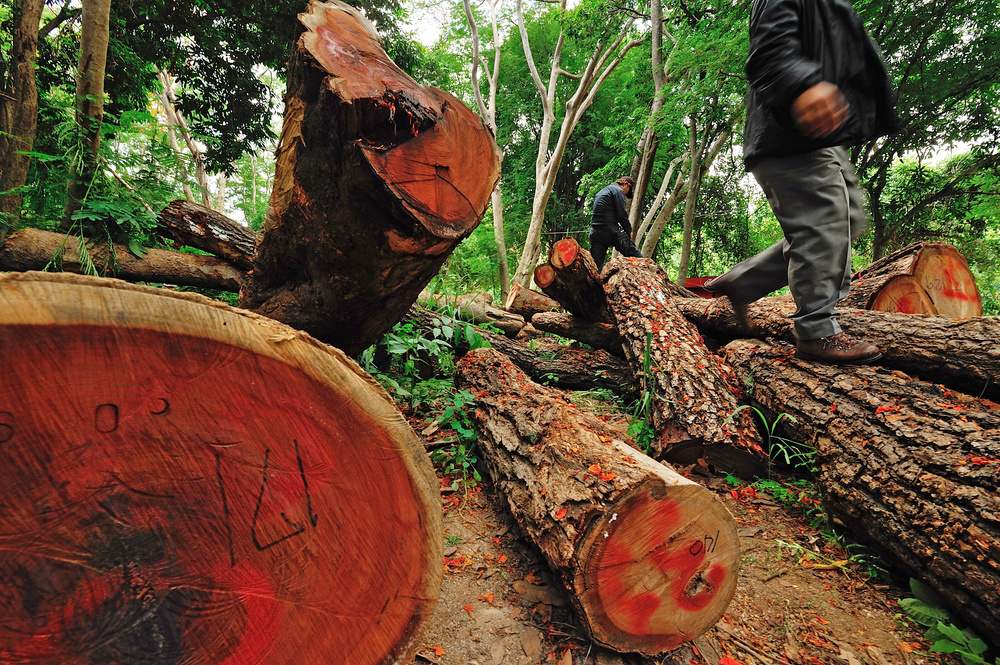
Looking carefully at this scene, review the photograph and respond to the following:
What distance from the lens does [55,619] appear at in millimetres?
665

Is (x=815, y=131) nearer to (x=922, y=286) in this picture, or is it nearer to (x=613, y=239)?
(x=922, y=286)

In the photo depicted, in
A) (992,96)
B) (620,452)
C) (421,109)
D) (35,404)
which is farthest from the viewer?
(992,96)

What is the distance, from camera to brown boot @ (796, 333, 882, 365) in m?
2.21

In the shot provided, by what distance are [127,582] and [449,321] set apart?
114 inches

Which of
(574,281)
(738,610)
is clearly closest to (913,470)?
(738,610)

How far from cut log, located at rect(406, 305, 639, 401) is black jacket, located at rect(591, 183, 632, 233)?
2866mm

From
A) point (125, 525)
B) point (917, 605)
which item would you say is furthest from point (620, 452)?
point (125, 525)

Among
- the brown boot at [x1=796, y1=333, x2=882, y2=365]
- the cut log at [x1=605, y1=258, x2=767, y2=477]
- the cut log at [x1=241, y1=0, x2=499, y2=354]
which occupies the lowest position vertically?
the cut log at [x1=605, y1=258, x2=767, y2=477]

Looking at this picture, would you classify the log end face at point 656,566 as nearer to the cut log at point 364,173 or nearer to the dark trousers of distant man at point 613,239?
the cut log at point 364,173

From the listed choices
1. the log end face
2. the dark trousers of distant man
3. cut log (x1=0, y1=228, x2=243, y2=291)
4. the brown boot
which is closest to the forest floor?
the log end face

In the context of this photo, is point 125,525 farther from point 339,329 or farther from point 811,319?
point 811,319

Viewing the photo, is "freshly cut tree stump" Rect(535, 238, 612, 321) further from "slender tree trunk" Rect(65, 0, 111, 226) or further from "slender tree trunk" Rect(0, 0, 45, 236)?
"slender tree trunk" Rect(0, 0, 45, 236)

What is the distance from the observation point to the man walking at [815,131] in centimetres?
192

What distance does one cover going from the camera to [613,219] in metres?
6.07
